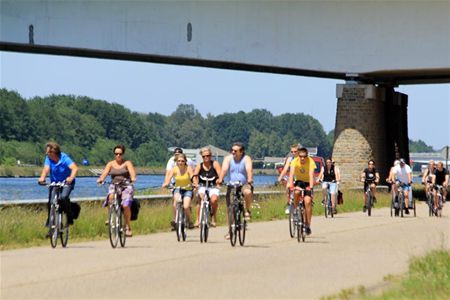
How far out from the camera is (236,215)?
2188 cm

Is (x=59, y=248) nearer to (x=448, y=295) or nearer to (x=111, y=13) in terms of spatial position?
(x=448, y=295)

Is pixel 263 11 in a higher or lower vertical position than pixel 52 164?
higher

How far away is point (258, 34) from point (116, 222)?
2744cm

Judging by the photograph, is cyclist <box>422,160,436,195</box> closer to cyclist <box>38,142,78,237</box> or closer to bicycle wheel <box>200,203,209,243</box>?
bicycle wheel <box>200,203,209,243</box>

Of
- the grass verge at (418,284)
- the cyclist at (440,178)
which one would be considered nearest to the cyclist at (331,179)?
the cyclist at (440,178)

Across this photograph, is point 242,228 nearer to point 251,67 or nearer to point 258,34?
point 258,34

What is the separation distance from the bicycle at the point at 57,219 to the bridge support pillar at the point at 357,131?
31.7 metres

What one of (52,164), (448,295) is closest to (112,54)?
(52,164)

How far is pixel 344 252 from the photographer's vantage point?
2064cm

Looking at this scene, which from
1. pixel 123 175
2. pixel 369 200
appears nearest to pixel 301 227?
pixel 123 175

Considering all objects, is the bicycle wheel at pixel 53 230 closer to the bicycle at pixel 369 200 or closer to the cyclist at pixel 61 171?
the cyclist at pixel 61 171

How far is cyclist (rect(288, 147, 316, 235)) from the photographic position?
23.5m

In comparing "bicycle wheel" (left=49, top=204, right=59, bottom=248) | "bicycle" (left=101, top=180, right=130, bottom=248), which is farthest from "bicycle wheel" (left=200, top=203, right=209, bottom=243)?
"bicycle wheel" (left=49, top=204, right=59, bottom=248)

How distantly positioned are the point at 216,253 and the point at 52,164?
3.49 metres
